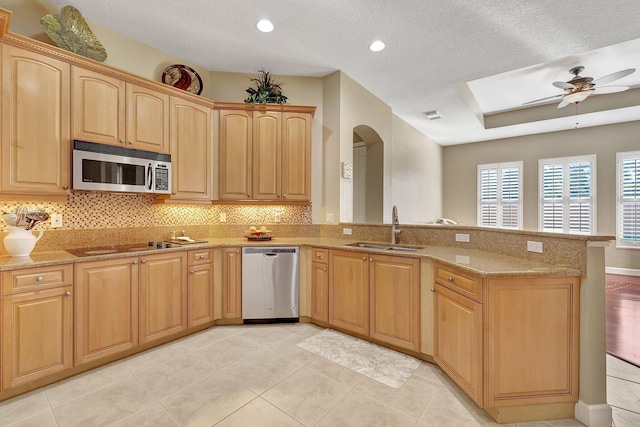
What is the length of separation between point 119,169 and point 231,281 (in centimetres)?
151

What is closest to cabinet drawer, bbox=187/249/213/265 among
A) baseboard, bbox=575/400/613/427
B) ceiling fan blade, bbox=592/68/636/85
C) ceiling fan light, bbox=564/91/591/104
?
baseboard, bbox=575/400/613/427

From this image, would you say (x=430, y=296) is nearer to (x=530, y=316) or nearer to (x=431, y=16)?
(x=530, y=316)

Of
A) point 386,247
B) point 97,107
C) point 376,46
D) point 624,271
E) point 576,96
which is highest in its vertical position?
point 376,46

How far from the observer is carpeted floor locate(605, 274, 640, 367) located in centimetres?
260

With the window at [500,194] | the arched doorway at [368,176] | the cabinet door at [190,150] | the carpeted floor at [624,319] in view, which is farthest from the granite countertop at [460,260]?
the window at [500,194]

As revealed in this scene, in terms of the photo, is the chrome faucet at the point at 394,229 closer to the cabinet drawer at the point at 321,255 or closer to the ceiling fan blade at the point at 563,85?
the cabinet drawer at the point at 321,255

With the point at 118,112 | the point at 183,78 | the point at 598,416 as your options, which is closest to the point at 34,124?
the point at 118,112

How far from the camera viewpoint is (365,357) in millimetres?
2475

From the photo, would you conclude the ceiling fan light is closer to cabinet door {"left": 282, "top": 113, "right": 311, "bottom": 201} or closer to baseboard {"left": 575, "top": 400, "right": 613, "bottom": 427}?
cabinet door {"left": 282, "top": 113, "right": 311, "bottom": 201}

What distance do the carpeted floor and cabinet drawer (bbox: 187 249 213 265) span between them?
3887 millimetres

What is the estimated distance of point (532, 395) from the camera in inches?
68.6

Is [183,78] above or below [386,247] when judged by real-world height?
above

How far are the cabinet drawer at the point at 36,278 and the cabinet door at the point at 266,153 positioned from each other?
1.83 m

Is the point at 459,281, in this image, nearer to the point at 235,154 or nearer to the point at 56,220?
the point at 235,154
